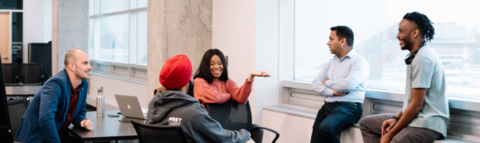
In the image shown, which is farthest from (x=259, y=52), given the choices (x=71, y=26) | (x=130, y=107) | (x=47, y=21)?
(x=47, y=21)

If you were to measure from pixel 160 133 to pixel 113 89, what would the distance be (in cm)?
630

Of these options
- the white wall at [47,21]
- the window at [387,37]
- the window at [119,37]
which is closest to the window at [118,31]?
the window at [119,37]

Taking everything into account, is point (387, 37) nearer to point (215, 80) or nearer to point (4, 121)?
point (215, 80)

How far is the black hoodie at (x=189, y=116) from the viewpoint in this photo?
197 cm

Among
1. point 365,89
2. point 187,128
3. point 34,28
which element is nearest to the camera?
point 187,128

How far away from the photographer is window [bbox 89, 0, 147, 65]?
23.9 ft

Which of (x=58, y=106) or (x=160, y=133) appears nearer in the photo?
(x=160, y=133)

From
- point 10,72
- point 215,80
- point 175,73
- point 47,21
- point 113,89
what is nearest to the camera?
point 175,73

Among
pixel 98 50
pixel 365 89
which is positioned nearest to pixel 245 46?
pixel 365 89

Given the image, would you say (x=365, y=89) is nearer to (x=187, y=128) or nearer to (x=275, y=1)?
(x=275, y=1)

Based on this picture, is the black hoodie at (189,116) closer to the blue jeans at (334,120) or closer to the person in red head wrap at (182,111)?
the person in red head wrap at (182,111)

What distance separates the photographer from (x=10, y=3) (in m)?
10.6

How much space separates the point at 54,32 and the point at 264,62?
6.61 metres

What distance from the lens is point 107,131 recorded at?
2621 mm
